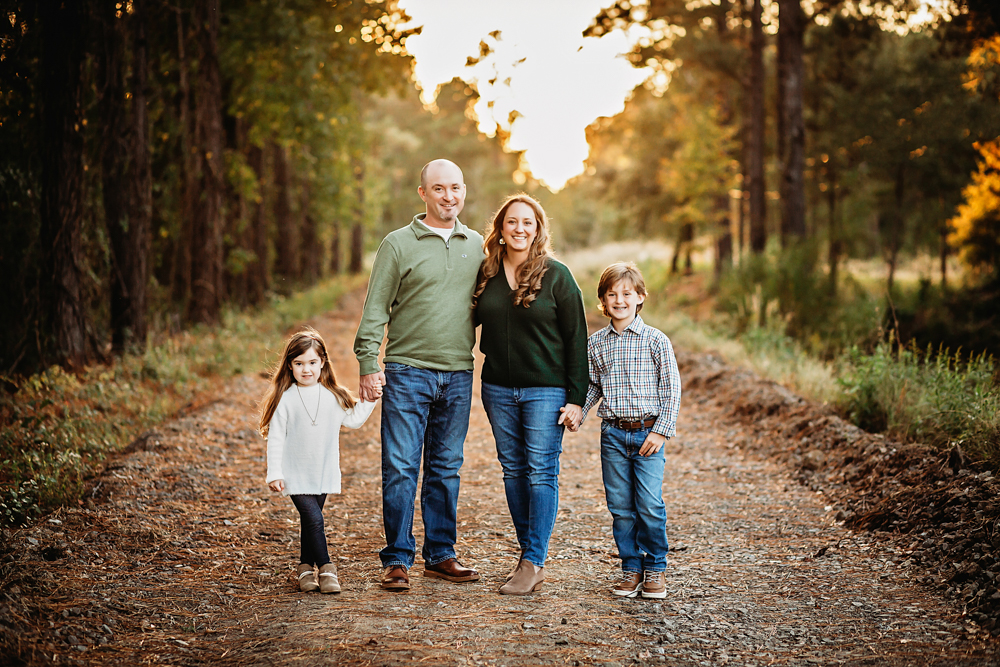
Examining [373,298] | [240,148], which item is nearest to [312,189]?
[240,148]

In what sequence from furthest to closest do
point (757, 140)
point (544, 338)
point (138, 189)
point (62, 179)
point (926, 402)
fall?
point (757, 140) → point (138, 189) → point (62, 179) → point (926, 402) → point (544, 338)

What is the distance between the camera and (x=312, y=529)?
4.34 metres

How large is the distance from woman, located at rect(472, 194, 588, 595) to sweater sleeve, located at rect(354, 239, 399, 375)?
53 cm

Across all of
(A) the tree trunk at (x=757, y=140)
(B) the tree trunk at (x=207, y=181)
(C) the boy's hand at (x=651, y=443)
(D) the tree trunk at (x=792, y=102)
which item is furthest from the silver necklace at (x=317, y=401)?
(A) the tree trunk at (x=757, y=140)

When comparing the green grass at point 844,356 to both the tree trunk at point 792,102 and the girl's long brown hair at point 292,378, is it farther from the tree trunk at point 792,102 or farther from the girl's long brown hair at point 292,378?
the girl's long brown hair at point 292,378

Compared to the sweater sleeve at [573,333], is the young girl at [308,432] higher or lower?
lower

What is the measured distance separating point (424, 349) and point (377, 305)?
0.36 metres

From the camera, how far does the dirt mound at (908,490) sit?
423 cm

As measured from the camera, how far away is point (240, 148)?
52.6 feet

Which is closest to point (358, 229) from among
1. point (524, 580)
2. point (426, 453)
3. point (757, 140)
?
point (757, 140)

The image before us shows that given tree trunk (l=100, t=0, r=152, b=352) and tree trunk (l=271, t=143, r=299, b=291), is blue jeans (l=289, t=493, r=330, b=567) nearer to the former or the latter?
tree trunk (l=100, t=0, r=152, b=352)

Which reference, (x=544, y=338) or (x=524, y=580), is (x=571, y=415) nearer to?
(x=544, y=338)

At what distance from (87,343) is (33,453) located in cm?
427

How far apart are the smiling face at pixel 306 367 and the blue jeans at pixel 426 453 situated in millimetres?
420
